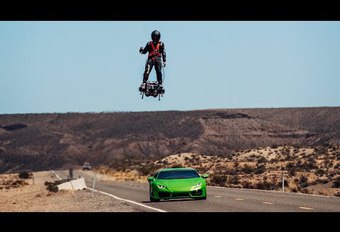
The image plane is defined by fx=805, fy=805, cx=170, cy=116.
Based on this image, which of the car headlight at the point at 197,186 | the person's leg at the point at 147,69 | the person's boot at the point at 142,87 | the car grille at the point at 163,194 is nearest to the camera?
the person's leg at the point at 147,69

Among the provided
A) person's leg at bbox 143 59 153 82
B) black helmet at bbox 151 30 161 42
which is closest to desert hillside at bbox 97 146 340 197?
person's leg at bbox 143 59 153 82

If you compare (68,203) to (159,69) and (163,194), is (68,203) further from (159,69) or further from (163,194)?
(159,69)

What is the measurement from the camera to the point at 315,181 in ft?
173

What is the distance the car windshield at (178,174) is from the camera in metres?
28.3

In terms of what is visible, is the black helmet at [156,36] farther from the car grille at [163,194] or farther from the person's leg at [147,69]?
the car grille at [163,194]

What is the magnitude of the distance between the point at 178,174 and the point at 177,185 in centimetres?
89

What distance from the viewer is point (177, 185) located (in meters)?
27.8

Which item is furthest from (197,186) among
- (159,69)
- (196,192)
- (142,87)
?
(159,69)

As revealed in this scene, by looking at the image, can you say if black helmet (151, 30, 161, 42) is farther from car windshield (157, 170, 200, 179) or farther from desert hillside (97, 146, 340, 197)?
desert hillside (97, 146, 340, 197)

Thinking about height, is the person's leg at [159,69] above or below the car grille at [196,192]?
above

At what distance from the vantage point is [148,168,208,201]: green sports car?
2777 centimetres

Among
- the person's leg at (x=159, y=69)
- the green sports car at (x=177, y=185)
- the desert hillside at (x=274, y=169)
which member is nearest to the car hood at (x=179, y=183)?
the green sports car at (x=177, y=185)
